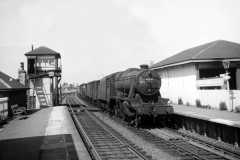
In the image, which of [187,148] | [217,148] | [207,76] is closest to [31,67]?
[207,76]

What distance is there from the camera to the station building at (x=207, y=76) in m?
16.8

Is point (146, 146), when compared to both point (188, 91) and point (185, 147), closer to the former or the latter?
point (185, 147)

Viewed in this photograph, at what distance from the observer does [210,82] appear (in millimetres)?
18000

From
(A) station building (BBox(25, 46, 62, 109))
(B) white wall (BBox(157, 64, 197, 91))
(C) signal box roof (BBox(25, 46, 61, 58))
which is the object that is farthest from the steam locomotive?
(C) signal box roof (BBox(25, 46, 61, 58))

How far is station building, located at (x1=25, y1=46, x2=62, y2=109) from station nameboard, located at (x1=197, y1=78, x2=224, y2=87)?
15.6 m

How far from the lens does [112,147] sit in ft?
28.3

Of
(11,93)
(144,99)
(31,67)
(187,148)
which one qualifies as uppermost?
(31,67)

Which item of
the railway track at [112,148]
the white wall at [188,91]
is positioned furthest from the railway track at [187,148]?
the white wall at [188,91]

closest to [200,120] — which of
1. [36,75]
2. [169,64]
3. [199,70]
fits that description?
[199,70]

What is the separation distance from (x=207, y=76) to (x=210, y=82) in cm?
341

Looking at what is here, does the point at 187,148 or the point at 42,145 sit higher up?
the point at 42,145

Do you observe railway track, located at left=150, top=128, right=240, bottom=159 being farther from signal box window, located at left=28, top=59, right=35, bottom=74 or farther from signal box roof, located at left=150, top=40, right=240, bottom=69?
signal box window, located at left=28, top=59, right=35, bottom=74

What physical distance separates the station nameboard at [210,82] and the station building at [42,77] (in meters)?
15.6

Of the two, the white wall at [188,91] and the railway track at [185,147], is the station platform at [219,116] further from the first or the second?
the white wall at [188,91]
